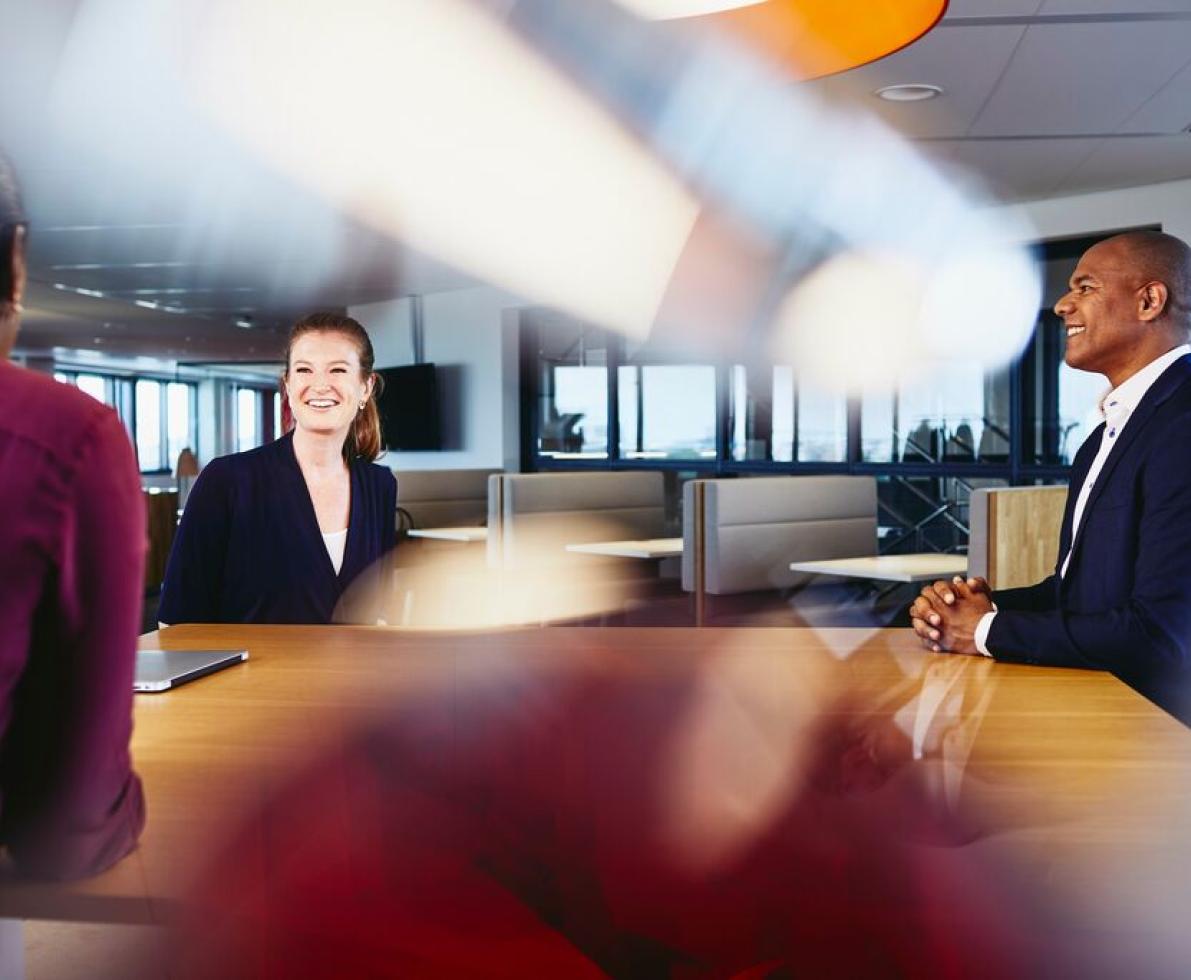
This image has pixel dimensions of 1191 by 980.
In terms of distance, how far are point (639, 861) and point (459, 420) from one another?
10.9 m

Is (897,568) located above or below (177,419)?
below

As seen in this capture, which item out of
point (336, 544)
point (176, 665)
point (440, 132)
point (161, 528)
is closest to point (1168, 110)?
point (440, 132)

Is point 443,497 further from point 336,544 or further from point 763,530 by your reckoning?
point 336,544

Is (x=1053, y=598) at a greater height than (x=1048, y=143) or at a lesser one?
lesser

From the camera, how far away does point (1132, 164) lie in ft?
21.9

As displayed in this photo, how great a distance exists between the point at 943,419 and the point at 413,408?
551 cm

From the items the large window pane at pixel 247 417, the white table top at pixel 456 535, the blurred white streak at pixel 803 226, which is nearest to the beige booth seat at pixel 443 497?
the white table top at pixel 456 535

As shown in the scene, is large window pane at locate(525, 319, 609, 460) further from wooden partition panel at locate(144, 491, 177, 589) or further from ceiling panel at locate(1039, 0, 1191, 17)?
ceiling panel at locate(1039, 0, 1191, 17)

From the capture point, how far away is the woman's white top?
7.64 ft

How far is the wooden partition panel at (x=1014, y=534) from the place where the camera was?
14.5ft

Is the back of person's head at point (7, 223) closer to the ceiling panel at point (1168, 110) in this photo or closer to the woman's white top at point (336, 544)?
the woman's white top at point (336, 544)

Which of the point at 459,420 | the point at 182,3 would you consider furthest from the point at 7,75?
the point at 459,420

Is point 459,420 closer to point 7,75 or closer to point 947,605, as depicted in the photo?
point 7,75

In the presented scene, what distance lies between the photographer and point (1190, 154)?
6.43 metres
